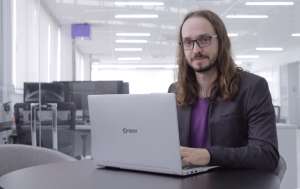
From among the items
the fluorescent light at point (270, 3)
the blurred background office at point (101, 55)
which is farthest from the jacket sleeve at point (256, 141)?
the fluorescent light at point (270, 3)

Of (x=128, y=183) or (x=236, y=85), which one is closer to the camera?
(x=128, y=183)

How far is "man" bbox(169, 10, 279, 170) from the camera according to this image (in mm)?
1528

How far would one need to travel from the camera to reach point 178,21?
19.5 feet

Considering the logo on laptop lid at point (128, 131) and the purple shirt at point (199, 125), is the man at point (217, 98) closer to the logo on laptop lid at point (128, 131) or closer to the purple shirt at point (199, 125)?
the purple shirt at point (199, 125)

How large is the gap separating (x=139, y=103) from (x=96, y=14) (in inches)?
237

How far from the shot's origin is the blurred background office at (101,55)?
4.37 metres

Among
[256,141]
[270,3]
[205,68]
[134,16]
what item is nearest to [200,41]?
[205,68]

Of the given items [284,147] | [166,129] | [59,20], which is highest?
[59,20]

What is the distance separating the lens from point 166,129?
1.23 metres

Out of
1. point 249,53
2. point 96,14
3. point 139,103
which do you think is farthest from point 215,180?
point 96,14

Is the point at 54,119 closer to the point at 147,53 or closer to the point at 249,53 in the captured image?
the point at 249,53

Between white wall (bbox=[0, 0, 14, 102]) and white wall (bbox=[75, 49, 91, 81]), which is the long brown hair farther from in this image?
white wall (bbox=[75, 49, 91, 81])

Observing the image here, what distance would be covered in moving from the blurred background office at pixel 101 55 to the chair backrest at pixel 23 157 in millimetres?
1527

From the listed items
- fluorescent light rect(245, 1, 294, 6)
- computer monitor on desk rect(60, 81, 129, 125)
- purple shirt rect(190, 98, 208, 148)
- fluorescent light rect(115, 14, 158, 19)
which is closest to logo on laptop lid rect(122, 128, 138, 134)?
purple shirt rect(190, 98, 208, 148)
